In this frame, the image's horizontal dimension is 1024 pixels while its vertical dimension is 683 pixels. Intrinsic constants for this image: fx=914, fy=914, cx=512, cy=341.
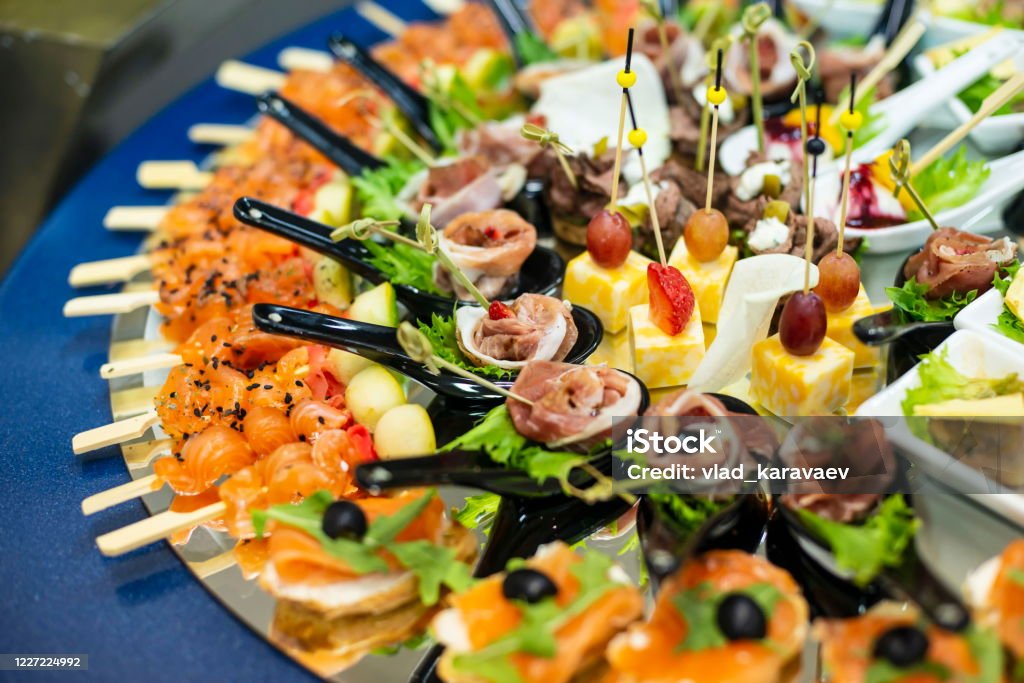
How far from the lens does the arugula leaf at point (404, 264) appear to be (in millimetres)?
3242

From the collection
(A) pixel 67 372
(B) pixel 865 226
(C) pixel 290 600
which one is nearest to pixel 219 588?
(C) pixel 290 600

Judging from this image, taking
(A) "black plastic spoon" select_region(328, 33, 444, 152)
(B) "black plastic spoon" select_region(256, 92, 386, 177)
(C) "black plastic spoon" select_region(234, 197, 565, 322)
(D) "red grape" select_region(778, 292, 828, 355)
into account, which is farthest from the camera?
(A) "black plastic spoon" select_region(328, 33, 444, 152)

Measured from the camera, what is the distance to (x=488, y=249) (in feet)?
10.1

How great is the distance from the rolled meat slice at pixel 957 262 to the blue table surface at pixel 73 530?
2121 millimetres

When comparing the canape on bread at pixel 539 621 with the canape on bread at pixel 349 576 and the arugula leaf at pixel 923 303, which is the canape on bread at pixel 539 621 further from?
the arugula leaf at pixel 923 303

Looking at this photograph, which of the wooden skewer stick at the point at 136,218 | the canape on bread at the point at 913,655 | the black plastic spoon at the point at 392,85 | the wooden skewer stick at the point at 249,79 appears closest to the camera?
the canape on bread at the point at 913,655

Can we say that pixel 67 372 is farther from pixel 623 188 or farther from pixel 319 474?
pixel 623 188

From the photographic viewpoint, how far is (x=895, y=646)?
1.82m

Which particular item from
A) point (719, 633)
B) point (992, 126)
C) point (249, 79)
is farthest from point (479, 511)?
point (249, 79)

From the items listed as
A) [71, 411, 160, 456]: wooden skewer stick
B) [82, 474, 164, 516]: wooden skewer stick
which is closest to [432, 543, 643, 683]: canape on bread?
[82, 474, 164, 516]: wooden skewer stick

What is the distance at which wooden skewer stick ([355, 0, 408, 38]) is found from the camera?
5.26m

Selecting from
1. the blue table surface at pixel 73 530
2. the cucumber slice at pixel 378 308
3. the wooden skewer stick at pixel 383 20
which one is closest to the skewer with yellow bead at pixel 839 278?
the cucumber slice at pixel 378 308

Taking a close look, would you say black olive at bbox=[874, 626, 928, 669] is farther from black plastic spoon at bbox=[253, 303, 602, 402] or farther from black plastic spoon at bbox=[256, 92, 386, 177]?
black plastic spoon at bbox=[256, 92, 386, 177]

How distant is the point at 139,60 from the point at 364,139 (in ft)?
5.80
